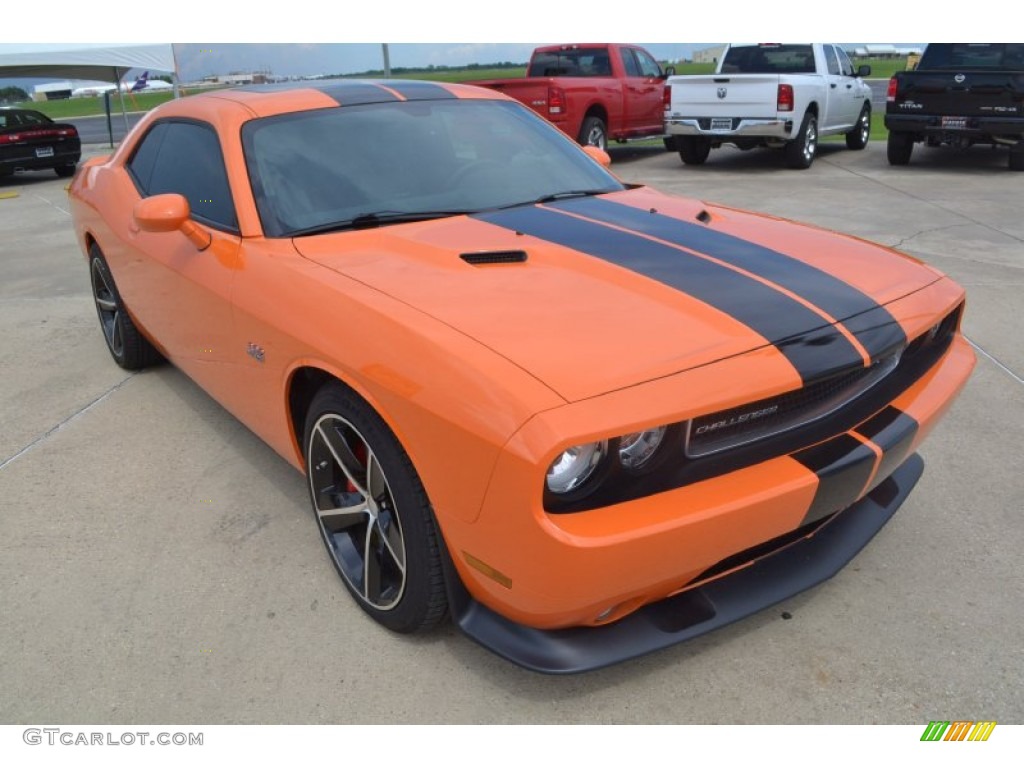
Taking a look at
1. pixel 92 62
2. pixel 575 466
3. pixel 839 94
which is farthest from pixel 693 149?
pixel 92 62

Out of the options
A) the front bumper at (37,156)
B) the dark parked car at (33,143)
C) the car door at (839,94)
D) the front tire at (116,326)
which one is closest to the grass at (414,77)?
the car door at (839,94)

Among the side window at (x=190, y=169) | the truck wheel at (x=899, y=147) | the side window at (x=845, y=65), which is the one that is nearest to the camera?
the side window at (x=190, y=169)

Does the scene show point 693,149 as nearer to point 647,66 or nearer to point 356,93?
point 647,66

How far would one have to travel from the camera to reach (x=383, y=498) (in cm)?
230

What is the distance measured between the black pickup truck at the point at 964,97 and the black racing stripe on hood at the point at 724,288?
975 centimetres

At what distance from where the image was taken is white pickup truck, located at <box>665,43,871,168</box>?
1091 centimetres

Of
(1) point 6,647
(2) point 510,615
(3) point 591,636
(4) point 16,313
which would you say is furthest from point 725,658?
(4) point 16,313

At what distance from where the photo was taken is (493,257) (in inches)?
96.9

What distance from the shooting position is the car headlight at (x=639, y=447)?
187cm

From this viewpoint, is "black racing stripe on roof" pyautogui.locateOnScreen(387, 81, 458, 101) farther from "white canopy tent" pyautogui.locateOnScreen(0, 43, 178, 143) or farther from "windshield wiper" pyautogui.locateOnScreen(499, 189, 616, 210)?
"white canopy tent" pyautogui.locateOnScreen(0, 43, 178, 143)

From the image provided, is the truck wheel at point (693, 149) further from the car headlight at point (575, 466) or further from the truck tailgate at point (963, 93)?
the car headlight at point (575, 466)

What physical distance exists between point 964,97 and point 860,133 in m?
3.32
